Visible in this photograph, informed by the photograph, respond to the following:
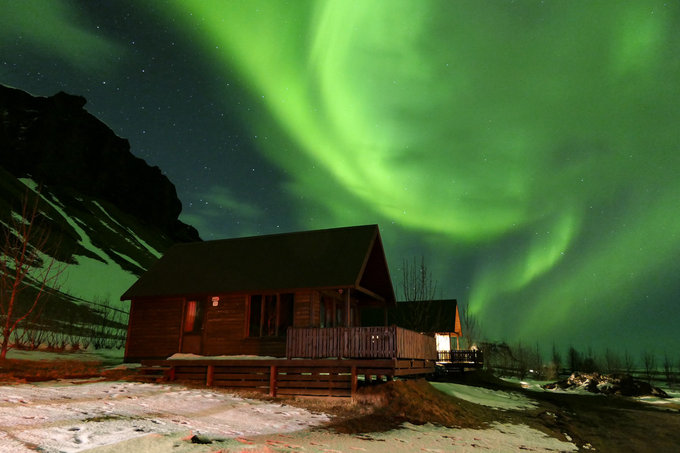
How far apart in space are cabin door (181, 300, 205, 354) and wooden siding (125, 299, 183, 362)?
0.29 m

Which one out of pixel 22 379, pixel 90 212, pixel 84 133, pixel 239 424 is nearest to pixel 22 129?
pixel 84 133

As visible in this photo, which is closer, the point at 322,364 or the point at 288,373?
the point at 322,364

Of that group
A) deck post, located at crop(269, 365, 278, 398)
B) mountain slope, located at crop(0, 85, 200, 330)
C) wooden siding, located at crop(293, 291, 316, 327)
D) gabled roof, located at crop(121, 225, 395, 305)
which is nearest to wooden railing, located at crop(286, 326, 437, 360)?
deck post, located at crop(269, 365, 278, 398)

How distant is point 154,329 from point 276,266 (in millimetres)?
7265

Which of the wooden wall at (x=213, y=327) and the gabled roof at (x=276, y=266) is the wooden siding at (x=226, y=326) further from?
the gabled roof at (x=276, y=266)

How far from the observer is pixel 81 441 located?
8.17 metres

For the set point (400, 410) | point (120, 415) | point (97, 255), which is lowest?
point (400, 410)

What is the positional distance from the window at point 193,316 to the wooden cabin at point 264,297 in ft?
0.16

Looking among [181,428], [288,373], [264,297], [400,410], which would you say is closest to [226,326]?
[264,297]

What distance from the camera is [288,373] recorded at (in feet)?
60.9

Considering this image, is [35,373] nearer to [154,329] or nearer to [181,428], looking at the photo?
[154,329]

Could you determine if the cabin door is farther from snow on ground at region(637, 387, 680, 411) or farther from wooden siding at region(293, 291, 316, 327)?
snow on ground at region(637, 387, 680, 411)

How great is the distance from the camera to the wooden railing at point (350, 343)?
1730 cm

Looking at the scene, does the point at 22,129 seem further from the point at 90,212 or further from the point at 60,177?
the point at 90,212
